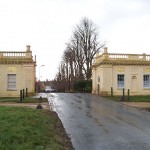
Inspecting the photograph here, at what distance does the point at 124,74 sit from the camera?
47.5 meters

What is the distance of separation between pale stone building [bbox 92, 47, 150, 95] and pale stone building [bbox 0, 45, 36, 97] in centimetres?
929

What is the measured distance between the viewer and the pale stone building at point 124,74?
1845 inches

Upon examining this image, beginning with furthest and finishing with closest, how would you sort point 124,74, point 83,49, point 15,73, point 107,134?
point 83,49 < point 124,74 < point 15,73 < point 107,134

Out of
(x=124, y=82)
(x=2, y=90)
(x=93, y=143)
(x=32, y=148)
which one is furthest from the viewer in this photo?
(x=124, y=82)

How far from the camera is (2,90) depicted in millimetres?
44469

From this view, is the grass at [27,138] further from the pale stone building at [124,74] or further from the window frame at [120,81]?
the window frame at [120,81]

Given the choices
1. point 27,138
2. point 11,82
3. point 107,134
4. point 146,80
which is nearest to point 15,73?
point 11,82

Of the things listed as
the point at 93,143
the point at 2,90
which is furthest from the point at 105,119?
the point at 2,90

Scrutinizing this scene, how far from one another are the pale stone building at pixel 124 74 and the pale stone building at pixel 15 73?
9.29 metres

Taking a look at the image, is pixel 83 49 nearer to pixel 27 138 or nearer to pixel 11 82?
pixel 11 82

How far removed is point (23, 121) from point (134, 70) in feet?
113

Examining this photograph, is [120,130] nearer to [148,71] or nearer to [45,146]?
[45,146]

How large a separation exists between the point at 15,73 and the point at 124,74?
1382 centimetres

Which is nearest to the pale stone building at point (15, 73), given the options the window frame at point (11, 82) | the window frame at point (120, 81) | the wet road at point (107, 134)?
the window frame at point (11, 82)
